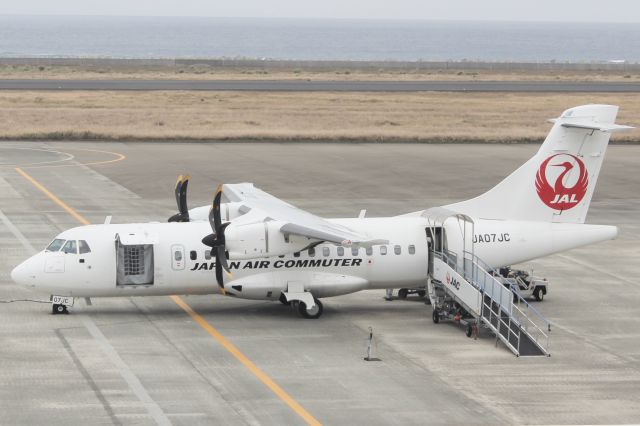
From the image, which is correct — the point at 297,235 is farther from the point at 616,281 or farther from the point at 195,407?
the point at 616,281

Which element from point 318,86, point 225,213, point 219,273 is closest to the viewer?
point 219,273

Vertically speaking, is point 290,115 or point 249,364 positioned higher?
point 290,115

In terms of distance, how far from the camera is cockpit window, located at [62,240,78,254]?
3647 centimetres

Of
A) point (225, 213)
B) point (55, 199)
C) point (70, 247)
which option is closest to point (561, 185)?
point (225, 213)

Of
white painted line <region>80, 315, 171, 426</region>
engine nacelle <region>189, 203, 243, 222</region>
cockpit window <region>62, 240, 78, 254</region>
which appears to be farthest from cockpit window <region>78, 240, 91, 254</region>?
engine nacelle <region>189, 203, 243, 222</region>

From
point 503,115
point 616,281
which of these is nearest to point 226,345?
point 616,281

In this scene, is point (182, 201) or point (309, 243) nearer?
point (309, 243)

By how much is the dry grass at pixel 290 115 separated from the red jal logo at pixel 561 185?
5008 centimetres

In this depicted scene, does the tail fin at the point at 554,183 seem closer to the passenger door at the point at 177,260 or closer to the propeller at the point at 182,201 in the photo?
the propeller at the point at 182,201

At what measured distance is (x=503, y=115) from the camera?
109062 millimetres

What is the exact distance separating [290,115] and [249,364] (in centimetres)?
7500

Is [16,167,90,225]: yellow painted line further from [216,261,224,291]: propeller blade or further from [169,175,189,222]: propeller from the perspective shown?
[216,261,224,291]: propeller blade

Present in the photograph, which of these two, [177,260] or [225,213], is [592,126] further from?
[177,260]

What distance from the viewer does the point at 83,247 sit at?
120ft
